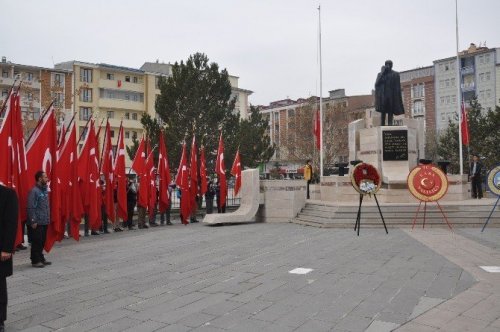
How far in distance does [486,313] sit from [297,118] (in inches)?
1775

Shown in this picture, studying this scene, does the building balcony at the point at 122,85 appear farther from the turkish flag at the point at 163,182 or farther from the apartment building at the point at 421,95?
the turkish flag at the point at 163,182

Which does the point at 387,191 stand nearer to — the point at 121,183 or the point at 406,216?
the point at 406,216

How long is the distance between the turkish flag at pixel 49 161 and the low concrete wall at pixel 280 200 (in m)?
8.77

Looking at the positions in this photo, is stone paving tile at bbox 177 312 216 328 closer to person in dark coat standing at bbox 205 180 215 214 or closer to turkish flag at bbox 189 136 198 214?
turkish flag at bbox 189 136 198 214

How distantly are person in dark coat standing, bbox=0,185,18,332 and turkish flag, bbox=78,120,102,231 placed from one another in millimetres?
8502

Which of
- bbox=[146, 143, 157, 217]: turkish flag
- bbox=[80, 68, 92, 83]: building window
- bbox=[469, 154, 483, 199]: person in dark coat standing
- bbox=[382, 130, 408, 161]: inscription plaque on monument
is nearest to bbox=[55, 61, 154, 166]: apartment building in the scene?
bbox=[80, 68, 92, 83]: building window

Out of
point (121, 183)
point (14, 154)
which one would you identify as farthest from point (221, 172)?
point (14, 154)

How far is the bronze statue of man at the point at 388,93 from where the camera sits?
18859 mm

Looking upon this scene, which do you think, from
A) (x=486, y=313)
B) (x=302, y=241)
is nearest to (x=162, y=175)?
(x=302, y=241)

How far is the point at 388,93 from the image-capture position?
61.8 feet

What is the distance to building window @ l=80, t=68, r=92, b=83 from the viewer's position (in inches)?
2480

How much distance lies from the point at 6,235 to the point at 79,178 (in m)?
8.79

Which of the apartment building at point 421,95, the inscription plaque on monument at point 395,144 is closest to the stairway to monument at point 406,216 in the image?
the inscription plaque on monument at point 395,144

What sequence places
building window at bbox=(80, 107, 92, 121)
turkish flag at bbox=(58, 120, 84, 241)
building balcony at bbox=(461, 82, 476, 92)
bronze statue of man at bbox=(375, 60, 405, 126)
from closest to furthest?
turkish flag at bbox=(58, 120, 84, 241) < bronze statue of man at bbox=(375, 60, 405, 126) < building window at bbox=(80, 107, 92, 121) < building balcony at bbox=(461, 82, 476, 92)
